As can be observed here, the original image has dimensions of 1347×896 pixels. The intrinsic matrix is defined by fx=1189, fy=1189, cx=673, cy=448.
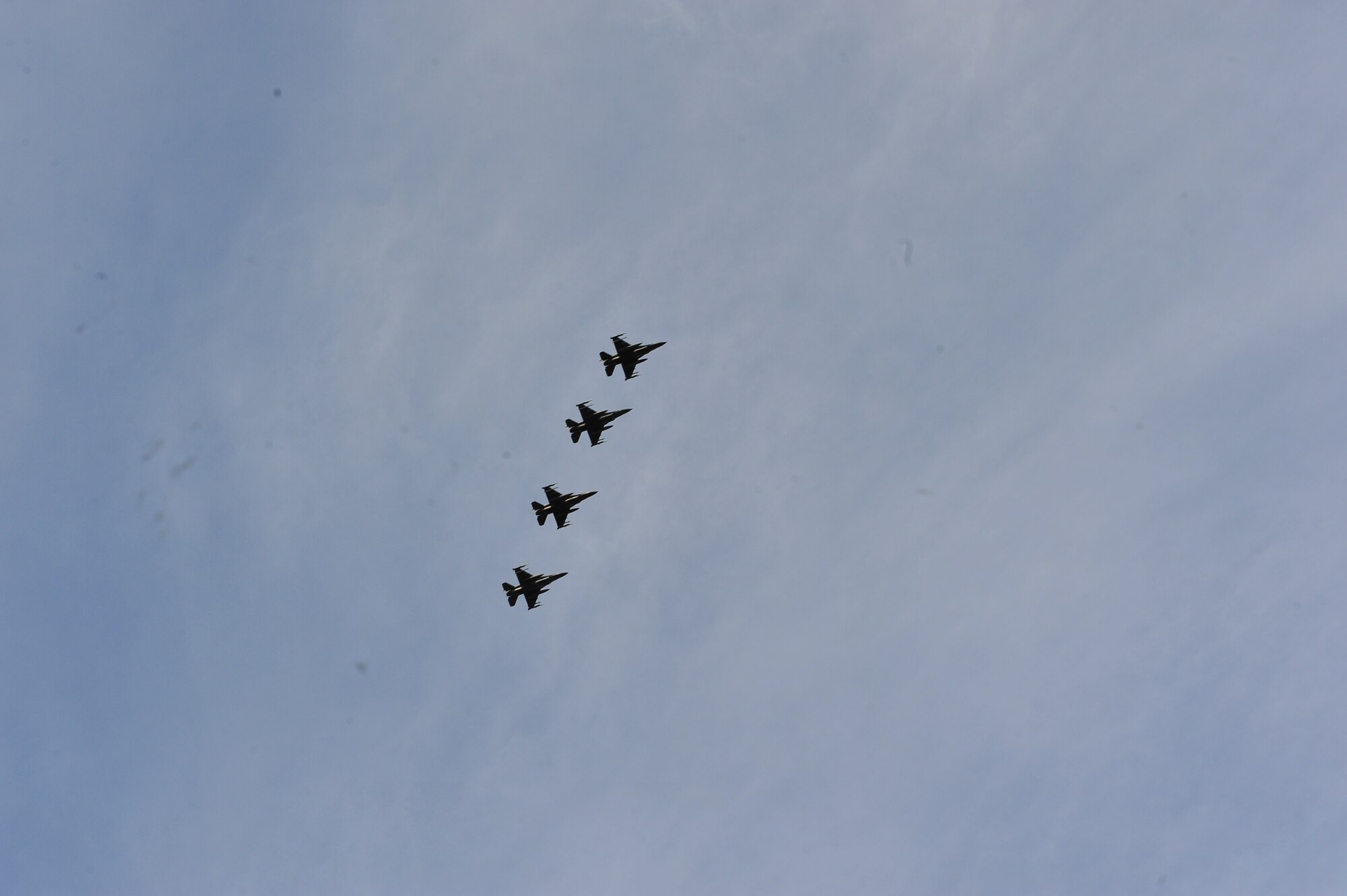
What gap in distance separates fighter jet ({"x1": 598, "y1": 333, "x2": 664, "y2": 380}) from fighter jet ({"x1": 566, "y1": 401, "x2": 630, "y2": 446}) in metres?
3.74

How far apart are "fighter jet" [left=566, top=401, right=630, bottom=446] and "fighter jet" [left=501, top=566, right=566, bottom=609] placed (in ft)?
44.3

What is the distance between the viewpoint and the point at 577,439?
11131 centimetres

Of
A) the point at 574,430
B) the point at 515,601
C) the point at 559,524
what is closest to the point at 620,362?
the point at 574,430

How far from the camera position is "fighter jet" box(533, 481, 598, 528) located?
365 ft

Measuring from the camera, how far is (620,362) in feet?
359

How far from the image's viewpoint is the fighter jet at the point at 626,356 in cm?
10856

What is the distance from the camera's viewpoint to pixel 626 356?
109m

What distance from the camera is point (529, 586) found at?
113 meters

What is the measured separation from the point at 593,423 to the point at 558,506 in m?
8.44

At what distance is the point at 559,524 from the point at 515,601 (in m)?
8.77

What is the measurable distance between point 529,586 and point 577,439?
49.0 feet

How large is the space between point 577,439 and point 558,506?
655cm

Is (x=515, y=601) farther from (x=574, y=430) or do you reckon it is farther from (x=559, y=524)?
(x=574, y=430)

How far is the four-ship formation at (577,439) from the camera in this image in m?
109
